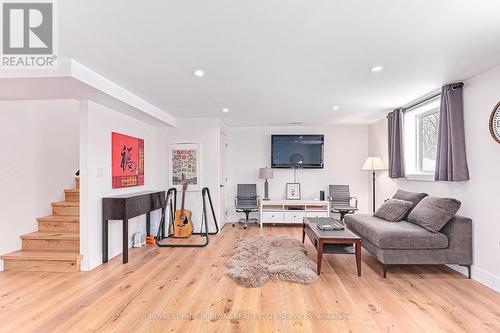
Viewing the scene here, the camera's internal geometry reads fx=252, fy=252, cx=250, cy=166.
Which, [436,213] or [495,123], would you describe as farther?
[436,213]

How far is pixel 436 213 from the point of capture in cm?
294

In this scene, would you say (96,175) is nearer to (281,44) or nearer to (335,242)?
(281,44)

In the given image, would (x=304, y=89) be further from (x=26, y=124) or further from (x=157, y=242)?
(x=26, y=124)

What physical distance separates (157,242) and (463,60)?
15.1 feet

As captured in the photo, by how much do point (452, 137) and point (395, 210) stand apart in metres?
1.16

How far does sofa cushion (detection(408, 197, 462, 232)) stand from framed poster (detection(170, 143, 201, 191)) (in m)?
3.61

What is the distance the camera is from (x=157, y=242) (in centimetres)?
417

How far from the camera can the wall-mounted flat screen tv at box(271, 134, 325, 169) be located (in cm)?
585

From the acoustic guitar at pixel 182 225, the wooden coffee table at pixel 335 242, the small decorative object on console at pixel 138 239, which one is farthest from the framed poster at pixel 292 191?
the small decorative object on console at pixel 138 239

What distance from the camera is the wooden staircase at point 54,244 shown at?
10.1 ft

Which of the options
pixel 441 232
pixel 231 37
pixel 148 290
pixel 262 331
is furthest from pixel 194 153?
pixel 441 232

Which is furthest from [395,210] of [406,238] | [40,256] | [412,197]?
[40,256]

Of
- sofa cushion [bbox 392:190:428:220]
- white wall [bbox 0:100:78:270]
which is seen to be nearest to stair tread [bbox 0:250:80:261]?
white wall [bbox 0:100:78:270]

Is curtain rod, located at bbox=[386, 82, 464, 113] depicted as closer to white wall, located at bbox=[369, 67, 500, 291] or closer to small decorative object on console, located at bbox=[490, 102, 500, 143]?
white wall, located at bbox=[369, 67, 500, 291]
